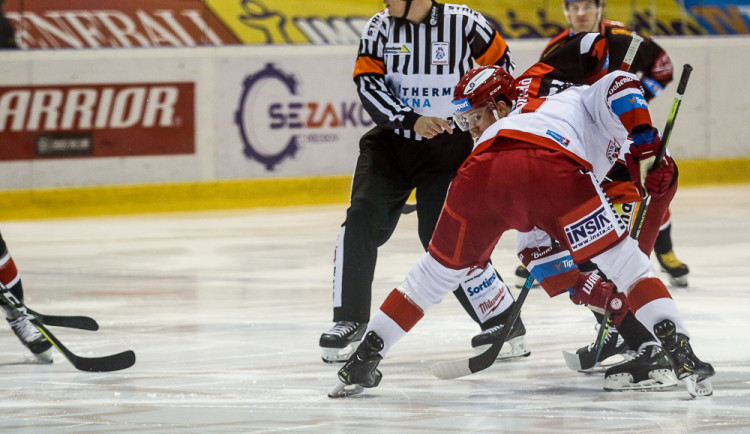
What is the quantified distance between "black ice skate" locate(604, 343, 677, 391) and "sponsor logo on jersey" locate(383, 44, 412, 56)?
1.28 metres

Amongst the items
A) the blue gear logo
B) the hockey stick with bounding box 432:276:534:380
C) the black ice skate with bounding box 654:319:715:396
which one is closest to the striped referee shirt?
the hockey stick with bounding box 432:276:534:380

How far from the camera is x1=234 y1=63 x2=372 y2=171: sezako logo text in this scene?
9.27m

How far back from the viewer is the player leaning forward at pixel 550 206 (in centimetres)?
351

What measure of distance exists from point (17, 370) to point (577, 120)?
1834 mm

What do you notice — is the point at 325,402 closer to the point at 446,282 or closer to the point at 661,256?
the point at 446,282

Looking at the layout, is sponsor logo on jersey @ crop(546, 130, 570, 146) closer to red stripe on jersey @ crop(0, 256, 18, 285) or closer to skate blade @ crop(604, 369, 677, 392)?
skate blade @ crop(604, 369, 677, 392)

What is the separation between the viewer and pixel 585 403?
3.65 meters

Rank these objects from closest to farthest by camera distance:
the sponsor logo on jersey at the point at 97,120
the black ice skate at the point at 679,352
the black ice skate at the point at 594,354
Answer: the black ice skate at the point at 679,352 < the black ice skate at the point at 594,354 < the sponsor logo on jersey at the point at 97,120

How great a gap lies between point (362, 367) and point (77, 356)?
3.21 ft

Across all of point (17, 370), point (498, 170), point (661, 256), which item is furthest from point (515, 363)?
point (661, 256)

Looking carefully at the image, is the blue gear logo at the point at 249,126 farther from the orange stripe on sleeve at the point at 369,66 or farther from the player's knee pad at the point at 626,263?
the player's knee pad at the point at 626,263

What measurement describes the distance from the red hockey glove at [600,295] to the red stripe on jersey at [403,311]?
49 centimetres

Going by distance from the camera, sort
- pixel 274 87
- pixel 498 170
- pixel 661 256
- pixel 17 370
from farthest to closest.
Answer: pixel 274 87 → pixel 661 256 → pixel 17 370 → pixel 498 170

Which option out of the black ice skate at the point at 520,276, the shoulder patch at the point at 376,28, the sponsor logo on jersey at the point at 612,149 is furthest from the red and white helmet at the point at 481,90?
the black ice skate at the point at 520,276
